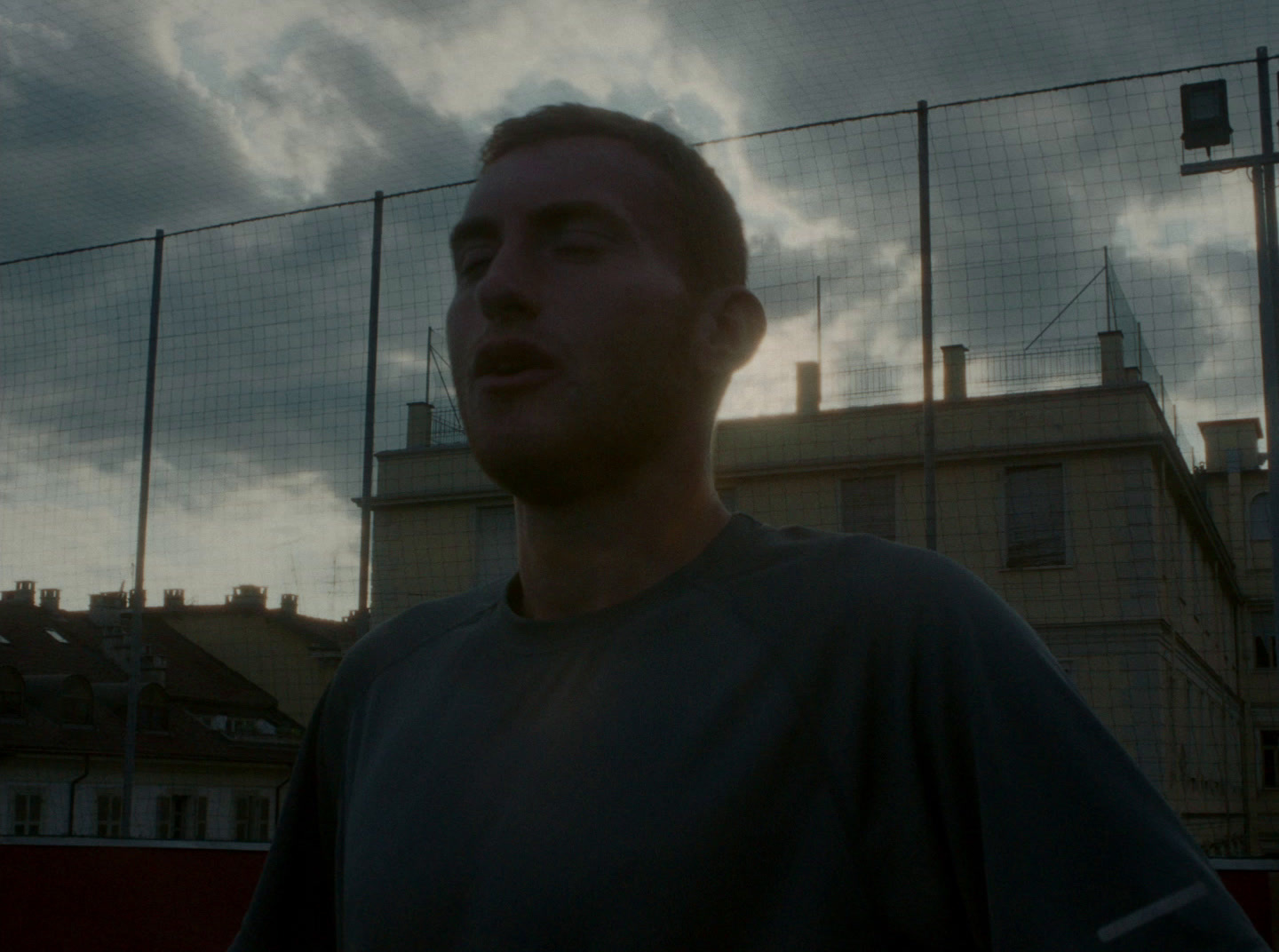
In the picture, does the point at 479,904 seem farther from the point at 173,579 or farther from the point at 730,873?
the point at 173,579

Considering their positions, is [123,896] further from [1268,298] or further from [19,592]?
[1268,298]

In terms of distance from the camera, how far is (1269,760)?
21.1 feet

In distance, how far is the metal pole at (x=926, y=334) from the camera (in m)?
4.65

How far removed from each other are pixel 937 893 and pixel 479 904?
1.13 feet

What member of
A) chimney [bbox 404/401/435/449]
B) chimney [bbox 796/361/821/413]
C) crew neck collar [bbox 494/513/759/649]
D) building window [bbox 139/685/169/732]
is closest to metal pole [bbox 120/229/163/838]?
building window [bbox 139/685/169/732]

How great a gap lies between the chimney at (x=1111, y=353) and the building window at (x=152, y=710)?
4.65 metres

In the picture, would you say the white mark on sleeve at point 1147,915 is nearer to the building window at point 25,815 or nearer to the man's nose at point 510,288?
the man's nose at point 510,288

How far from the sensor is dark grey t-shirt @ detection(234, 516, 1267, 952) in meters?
0.82

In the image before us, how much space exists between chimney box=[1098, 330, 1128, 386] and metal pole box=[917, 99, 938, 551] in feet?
2.13

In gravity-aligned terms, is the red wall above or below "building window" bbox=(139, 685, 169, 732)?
below

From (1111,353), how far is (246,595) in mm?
3859

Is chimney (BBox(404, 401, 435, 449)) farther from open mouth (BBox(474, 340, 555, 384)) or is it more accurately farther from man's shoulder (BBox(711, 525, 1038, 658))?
man's shoulder (BBox(711, 525, 1038, 658))

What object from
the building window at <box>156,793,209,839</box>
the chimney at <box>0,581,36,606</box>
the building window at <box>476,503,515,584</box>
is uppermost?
the building window at <box>476,503,515,584</box>

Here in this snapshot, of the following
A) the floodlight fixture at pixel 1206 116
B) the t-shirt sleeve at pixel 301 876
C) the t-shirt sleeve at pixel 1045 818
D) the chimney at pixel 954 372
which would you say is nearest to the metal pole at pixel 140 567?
the chimney at pixel 954 372
